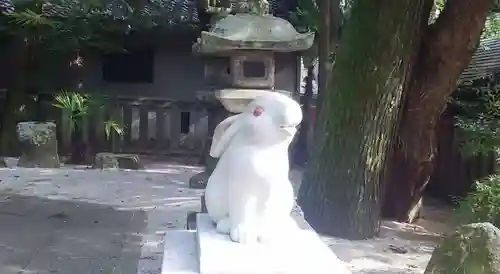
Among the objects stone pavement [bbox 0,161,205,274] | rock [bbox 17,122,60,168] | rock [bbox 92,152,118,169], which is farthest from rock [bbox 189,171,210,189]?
rock [bbox 17,122,60,168]

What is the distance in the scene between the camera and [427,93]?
272 inches

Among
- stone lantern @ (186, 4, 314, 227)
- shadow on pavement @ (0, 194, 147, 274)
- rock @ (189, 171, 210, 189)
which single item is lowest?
shadow on pavement @ (0, 194, 147, 274)

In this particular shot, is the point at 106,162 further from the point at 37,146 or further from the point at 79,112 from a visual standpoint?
the point at 79,112

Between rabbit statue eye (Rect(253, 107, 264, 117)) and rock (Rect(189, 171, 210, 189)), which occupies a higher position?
rabbit statue eye (Rect(253, 107, 264, 117))

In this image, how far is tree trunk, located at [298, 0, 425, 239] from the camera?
6438mm

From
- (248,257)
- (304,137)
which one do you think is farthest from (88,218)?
(304,137)

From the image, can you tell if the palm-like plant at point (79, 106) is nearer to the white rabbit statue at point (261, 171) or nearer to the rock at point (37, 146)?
the rock at point (37, 146)

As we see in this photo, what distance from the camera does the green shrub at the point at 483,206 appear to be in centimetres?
518

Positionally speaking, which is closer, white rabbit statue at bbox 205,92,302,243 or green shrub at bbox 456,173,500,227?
white rabbit statue at bbox 205,92,302,243

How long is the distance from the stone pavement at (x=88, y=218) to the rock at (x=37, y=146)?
0.37 meters

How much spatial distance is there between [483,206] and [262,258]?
2754mm

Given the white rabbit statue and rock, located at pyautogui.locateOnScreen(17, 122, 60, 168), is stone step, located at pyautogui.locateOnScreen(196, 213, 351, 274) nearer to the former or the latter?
the white rabbit statue

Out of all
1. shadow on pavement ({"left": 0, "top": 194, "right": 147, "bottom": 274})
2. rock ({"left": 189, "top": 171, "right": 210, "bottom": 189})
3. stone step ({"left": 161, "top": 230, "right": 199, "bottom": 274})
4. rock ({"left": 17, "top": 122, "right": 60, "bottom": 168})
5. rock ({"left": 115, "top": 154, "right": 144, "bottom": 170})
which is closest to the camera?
stone step ({"left": 161, "top": 230, "right": 199, "bottom": 274})

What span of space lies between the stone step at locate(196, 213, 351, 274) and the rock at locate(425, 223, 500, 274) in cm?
119
